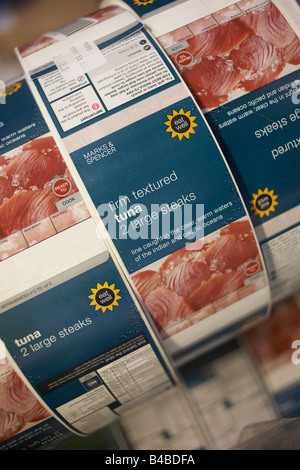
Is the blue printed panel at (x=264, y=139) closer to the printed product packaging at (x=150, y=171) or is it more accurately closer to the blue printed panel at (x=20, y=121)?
the printed product packaging at (x=150, y=171)

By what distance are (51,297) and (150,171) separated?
275 millimetres

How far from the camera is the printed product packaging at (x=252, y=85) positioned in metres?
0.74

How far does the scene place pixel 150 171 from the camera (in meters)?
0.71

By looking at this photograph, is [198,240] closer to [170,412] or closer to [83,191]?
[83,191]

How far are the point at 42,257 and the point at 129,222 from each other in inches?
6.3

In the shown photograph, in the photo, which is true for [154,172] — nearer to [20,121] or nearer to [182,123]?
[182,123]

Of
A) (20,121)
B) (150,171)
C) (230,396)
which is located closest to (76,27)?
(20,121)

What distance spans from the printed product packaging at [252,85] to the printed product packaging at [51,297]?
0.27 meters

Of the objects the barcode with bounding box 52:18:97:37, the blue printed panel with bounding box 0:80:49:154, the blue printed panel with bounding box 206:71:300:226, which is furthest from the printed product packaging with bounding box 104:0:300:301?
the blue printed panel with bounding box 0:80:49:154

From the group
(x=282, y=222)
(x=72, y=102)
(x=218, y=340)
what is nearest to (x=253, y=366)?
(x=218, y=340)

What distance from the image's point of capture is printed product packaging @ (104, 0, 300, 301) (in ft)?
2.41

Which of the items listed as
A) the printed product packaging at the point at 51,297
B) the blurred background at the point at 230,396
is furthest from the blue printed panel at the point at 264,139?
the blurred background at the point at 230,396

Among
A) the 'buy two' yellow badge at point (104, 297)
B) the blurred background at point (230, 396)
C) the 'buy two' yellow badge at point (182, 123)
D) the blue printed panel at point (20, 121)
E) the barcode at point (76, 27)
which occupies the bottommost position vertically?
the blurred background at point (230, 396)

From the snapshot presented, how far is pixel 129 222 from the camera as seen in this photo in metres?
0.71
